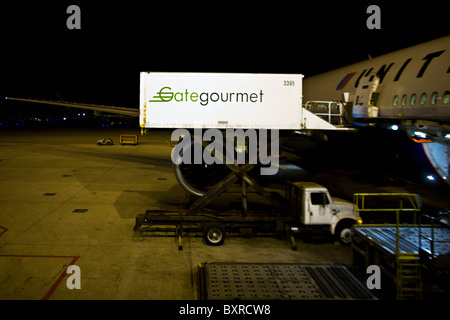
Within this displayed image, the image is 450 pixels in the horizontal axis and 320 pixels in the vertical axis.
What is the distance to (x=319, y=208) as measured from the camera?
40.1ft

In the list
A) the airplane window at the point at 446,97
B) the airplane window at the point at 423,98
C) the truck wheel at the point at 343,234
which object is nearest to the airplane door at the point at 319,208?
the truck wheel at the point at 343,234

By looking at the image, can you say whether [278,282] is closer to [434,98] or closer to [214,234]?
[214,234]

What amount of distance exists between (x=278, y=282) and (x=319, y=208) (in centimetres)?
422

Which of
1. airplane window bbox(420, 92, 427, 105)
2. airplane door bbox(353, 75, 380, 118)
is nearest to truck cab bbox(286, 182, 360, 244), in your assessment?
airplane window bbox(420, 92, 427, 105)

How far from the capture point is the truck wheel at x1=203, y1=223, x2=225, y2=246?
11875mm

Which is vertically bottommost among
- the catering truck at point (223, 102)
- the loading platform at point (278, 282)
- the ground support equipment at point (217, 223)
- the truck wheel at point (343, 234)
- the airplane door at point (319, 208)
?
the loading platform at point (278, 282)

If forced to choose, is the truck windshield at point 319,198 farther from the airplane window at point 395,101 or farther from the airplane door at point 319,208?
the airplane window at point 395,101

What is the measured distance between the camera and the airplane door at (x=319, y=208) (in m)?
12.2

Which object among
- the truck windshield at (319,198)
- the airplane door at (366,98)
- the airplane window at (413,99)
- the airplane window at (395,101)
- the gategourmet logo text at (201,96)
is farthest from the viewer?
the airplane door at (366,98)

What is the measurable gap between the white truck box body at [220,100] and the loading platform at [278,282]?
14.8ft

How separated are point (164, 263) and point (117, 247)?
203cm

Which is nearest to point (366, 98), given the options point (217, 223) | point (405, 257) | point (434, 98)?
point (434, 98)

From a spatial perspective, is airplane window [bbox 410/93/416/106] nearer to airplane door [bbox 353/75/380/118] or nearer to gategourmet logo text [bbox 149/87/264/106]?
airplane door [bbox 353/75/380/118]

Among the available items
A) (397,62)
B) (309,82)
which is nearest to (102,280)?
(397,62)
